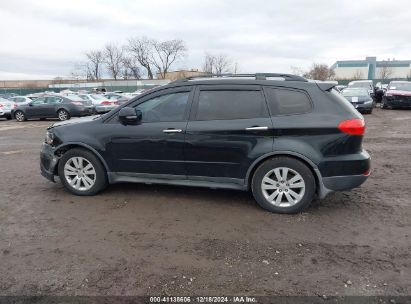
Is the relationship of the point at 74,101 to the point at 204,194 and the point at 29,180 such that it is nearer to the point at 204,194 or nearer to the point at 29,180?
the point at 29,180

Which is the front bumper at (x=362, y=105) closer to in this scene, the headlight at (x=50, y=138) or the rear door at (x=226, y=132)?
the rear door at (x=226, y=132)

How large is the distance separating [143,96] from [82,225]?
192cm

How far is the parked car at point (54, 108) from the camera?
60.4 feet

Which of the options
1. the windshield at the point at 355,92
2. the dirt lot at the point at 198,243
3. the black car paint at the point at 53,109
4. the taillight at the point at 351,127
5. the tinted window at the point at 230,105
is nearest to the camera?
the dirt lot at the point at 198,243

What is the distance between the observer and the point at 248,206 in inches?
181

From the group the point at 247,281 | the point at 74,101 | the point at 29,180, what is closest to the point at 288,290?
the point at 247,281

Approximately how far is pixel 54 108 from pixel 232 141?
55.0 ft

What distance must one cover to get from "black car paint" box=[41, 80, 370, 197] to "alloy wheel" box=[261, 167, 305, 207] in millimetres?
215

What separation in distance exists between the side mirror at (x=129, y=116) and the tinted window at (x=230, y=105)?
0.86m

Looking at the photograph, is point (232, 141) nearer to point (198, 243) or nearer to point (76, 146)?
point (198, 243)

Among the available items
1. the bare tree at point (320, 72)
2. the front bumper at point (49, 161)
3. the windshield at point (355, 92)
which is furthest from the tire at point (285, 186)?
the bare tree at point (320, 72)

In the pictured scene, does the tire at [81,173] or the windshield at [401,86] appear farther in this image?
the windshield at [401,86]

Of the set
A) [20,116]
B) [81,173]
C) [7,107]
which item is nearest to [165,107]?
[81,173]

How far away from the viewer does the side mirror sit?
184 inches
